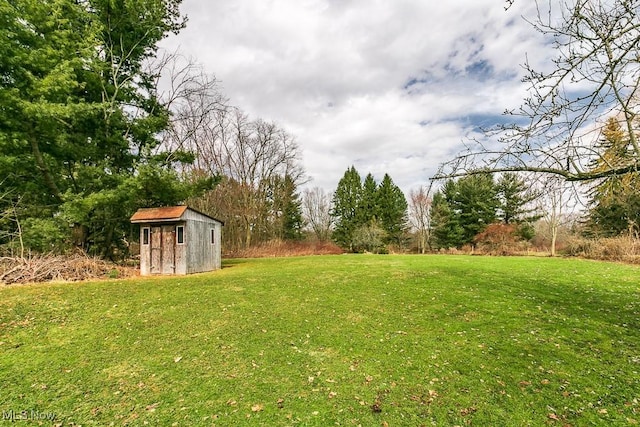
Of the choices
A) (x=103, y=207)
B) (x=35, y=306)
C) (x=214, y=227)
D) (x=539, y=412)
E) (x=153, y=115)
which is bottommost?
(x=539, y=412)

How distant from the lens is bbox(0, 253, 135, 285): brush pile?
9.28 m

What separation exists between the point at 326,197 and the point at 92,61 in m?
30.7

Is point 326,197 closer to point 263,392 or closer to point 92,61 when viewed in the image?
point 92,61

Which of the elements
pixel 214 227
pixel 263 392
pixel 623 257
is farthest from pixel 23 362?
pixel 623 257

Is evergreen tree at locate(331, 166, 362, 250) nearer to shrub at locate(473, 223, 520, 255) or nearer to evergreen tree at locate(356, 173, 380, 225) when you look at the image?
evergreen tree at locate(356, 173, 380, 225)

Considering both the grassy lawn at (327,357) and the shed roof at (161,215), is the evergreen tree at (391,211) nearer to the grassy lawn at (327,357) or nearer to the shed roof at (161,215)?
the shed roof at (161,215)

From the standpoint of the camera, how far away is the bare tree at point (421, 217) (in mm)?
34969

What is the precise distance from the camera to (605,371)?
3.74m

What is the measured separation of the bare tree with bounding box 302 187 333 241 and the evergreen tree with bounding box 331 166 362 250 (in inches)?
59.2

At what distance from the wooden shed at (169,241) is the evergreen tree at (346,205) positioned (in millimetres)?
24722

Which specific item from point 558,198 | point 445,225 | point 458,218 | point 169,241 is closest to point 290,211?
point 445,225

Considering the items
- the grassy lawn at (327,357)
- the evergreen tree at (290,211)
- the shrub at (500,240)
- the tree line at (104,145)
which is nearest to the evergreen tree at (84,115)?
the tree line at (104,145)

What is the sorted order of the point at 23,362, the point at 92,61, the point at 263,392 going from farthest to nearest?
the point at 92,61 → the point at 23,362 → the point at 263,392

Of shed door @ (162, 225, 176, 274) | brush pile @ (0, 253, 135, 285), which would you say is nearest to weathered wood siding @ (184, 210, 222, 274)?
shed door @ (162, 225, 176, 274)
